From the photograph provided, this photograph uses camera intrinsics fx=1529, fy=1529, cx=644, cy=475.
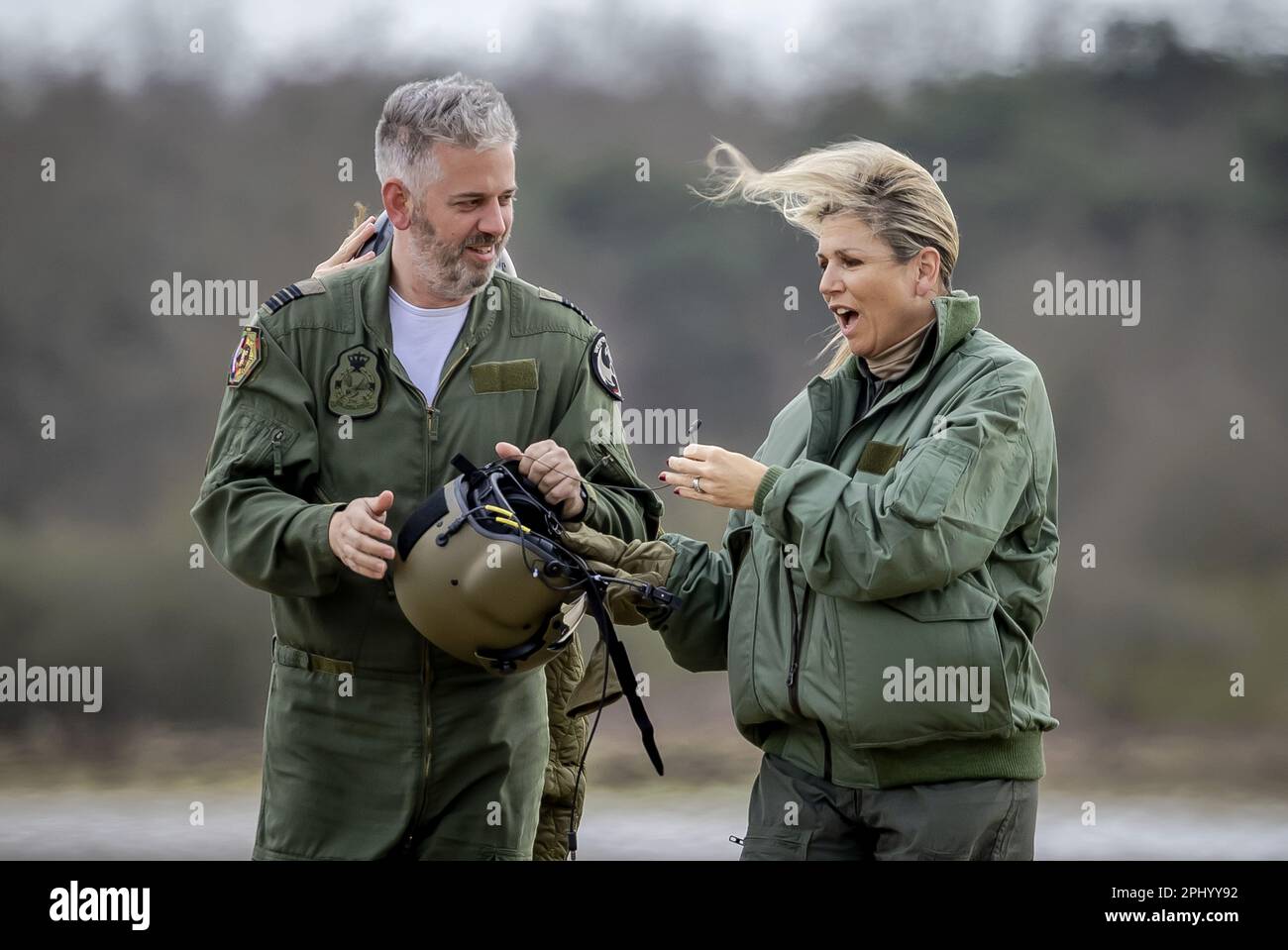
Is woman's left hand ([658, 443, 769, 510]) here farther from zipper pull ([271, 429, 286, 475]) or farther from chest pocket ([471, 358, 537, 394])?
zipper pull ([271, 429, 286, 475])

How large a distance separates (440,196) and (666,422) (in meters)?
3.03

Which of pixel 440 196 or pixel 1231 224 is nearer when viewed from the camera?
pixel 440 196

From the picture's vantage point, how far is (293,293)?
269 centimetres

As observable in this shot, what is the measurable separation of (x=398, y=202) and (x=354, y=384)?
1.10 feet

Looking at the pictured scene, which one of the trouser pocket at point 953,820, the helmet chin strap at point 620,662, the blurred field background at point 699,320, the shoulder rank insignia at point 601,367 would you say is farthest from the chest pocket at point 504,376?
the blurred field background at point 699,320

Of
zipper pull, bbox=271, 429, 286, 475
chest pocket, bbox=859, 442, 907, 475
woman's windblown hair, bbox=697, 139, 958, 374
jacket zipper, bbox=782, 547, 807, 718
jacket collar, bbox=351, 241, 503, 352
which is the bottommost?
jacket zipper, bbox=782, 547, 807, 718

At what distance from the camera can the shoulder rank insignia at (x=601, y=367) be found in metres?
2.78

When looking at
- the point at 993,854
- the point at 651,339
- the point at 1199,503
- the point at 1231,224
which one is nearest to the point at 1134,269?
the point at 1231,224

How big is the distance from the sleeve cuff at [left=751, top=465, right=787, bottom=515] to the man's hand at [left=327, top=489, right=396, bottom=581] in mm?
581

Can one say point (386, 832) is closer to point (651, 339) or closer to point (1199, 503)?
point (651, 339)

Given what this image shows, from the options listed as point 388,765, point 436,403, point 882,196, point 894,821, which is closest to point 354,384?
point 436,403

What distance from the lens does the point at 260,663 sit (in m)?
6.01

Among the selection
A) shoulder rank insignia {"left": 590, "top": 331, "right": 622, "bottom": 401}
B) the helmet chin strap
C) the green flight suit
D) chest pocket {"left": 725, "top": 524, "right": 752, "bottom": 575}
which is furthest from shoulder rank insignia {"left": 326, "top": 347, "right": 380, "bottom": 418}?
chest pocket {"left": 725, "top": 524, "right": 752, "bottom": 575}

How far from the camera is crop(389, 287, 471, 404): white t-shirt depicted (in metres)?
2.69
